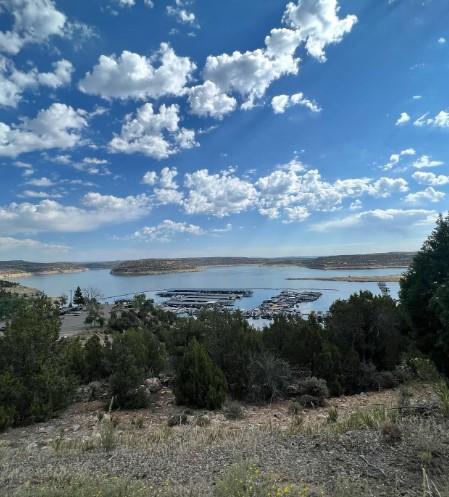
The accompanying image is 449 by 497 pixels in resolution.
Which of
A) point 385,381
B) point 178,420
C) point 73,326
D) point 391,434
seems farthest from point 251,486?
point 73,326

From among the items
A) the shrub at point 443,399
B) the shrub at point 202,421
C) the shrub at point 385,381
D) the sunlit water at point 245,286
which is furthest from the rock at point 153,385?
the sunlit water at point 245,286

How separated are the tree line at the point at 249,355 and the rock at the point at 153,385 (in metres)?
0.72

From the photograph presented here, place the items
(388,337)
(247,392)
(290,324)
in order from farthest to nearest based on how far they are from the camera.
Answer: (290,324)
(388,337)
(247,392)

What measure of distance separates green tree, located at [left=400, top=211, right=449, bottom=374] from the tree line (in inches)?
1.2

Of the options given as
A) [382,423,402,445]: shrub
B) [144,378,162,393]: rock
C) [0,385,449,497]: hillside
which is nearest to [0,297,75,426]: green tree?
[0,385,449,497]: hillside

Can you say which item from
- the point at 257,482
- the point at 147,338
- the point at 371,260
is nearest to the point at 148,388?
the point at 147,338

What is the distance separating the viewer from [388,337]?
50.8 ft

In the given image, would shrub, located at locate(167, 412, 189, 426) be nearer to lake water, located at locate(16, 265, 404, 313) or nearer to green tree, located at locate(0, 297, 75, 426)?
green tree, located at locate(0, 297, 75, 426)

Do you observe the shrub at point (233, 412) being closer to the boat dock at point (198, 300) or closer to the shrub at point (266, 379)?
the shrub at point (266, 379)

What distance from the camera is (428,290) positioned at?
11125 millimetres

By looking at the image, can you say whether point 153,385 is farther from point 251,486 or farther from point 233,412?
point 251,486

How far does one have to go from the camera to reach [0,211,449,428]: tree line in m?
10.5

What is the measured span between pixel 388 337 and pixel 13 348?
14185 millimetres

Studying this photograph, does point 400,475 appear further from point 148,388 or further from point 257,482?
point 148,388
